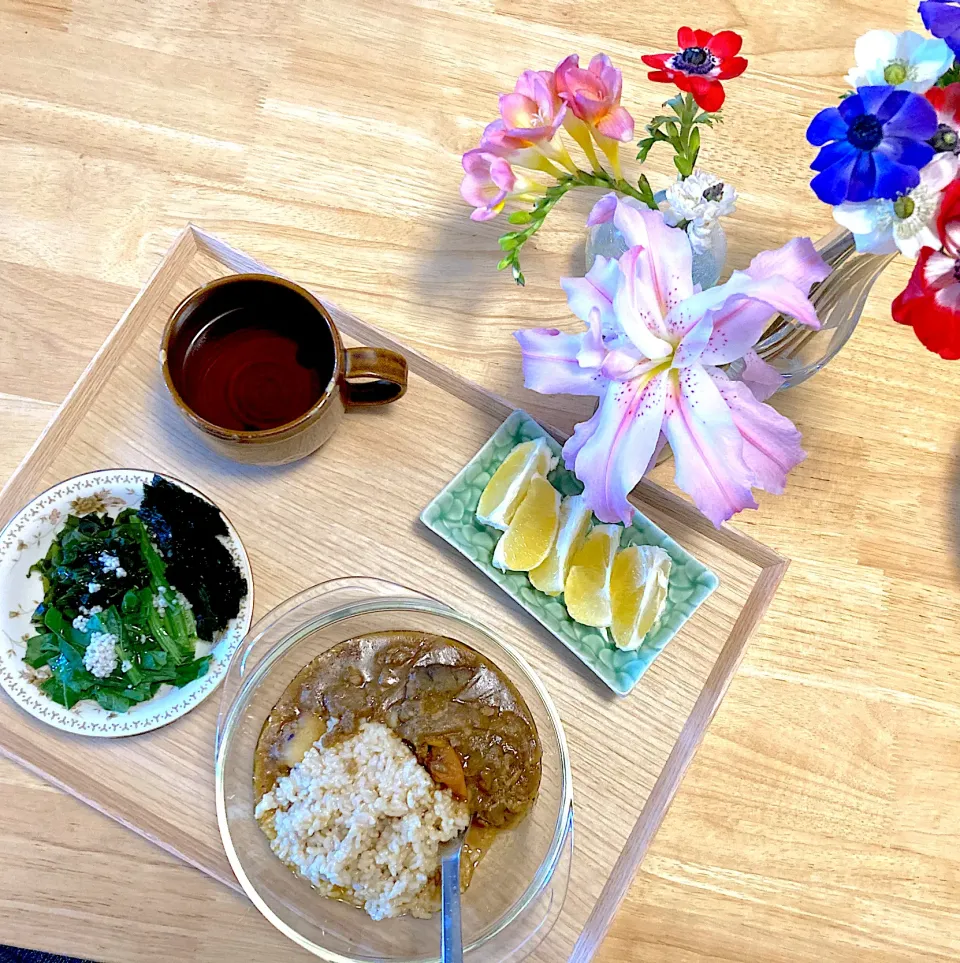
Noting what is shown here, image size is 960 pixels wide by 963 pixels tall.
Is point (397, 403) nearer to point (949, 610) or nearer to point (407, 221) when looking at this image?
point (407, 221)

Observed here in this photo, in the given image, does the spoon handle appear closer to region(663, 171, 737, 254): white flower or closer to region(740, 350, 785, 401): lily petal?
region(740, 350, 785, 401): lily petal

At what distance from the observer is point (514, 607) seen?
0.93 m

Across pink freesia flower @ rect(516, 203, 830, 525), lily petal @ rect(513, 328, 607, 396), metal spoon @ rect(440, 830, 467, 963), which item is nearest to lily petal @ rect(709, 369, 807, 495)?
pink freesia flower @ rect(516, 203, 830, 525)

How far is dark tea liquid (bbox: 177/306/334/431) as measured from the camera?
2.83ft

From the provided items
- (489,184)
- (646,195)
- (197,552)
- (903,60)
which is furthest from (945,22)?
(197,552)

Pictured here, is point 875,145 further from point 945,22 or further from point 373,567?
point 373,567

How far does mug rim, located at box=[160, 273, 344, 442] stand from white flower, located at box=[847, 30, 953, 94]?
1.55ft

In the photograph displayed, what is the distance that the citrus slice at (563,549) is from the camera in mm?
907

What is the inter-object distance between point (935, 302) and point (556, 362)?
0.92ft

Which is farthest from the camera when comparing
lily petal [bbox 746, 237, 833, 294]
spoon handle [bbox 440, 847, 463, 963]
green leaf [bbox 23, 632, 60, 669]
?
green leaf [bbox 23, 632, 60, 669]

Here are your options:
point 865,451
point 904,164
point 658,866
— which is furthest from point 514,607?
point 904,164

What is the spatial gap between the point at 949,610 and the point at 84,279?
3.37 ft

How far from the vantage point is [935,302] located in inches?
23.5

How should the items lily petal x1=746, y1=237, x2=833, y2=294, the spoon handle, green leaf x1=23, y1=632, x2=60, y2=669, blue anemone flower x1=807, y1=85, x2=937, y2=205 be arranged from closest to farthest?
1. blue anemone flower x1=807, y1=85, x2=937, y2=205
2. lily petal x1=746, y1=237, x2=833, y2=294
3. the spoon handle
4. green leaf x1=23, y1=632, x2=60, y2=669
